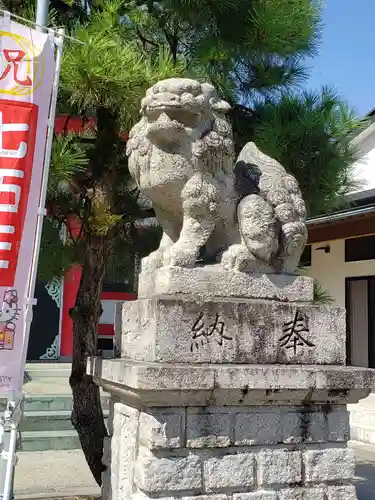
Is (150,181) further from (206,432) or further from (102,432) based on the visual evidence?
(102,432)

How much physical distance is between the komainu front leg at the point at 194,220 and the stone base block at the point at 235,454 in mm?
855

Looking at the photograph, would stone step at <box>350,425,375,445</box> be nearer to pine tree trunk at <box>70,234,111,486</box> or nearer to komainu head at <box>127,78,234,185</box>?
pine tree trunk at <box>70,234,111,486</box>

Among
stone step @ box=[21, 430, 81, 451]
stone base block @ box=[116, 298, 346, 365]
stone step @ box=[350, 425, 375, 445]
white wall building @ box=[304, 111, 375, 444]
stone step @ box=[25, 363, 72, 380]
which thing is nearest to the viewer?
stone base block @ box=[116, 298, 346, 365]

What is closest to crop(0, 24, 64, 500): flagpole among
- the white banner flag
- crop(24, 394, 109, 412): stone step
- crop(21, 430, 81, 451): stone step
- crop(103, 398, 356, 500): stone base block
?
the white banner flag

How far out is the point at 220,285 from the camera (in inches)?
140

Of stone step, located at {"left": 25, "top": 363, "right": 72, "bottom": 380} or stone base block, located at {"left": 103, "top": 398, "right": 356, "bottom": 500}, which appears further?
Result: stone step, located at {"left": 25, "top": 363, "right": 72, "bottom": 380}

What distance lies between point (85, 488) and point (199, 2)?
15.3 ft

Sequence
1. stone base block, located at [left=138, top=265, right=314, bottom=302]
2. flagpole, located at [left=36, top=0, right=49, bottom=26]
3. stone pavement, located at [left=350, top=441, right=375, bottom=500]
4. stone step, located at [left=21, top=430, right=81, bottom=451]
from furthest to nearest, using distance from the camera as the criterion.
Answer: stone step, located at [left=21, top=430, right=81, bottom=451] → stone pavement, located at [left=350, top=441, right=375, bottom=500] → flagpole, located at [left=36, top=0, right=49, bottom=26] → stone base block, located at [left=138, top=265, right=314, bottom=302]

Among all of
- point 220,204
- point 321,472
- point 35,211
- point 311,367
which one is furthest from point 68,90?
point 321,472

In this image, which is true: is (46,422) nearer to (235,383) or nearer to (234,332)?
(234,332)

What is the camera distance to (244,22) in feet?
16.4

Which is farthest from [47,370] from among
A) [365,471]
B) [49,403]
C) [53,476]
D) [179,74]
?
[179,74]

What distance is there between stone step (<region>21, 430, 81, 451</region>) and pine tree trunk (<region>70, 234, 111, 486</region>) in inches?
112

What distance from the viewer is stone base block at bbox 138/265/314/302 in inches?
137
